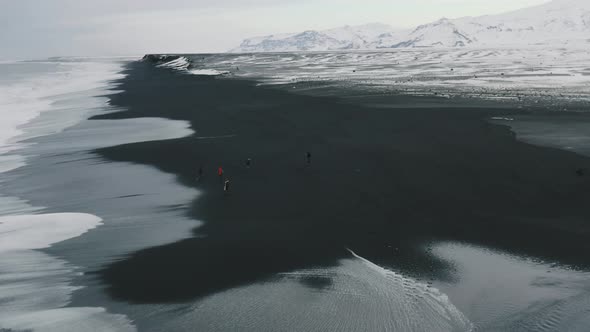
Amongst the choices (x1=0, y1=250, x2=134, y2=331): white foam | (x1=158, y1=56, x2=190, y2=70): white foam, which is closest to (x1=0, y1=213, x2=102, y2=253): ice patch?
(x1=0, y1=250, x2=134, y2=331): white foam

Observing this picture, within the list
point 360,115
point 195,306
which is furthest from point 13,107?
point 195,306

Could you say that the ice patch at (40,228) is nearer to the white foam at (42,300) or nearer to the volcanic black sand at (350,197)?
the white foam at (42,300)

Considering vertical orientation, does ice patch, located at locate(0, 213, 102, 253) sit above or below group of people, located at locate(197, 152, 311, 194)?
below

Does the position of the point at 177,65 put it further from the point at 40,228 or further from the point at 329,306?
the point at 329,306

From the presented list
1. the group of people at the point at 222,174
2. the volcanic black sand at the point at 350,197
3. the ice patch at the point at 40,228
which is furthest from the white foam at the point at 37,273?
the group of people at the point at 222,174

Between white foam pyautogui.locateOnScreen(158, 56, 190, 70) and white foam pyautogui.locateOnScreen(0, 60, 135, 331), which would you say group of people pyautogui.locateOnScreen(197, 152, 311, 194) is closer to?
white foam pyautogui.locateOnScreen(0, 60, 135, 331)

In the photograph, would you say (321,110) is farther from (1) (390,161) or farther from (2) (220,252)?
(2) (220,252)

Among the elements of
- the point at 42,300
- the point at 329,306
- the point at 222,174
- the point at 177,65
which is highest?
the point at 177,65

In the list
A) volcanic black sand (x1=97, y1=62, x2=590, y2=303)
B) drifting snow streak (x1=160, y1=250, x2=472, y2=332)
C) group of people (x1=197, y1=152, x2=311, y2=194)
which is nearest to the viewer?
drifting snow streak (x1=160, y1=250, x2=472, y2=332)

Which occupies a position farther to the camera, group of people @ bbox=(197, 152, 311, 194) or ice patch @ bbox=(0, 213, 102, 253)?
group of people @ bbox=(197, 152, 311, 194)

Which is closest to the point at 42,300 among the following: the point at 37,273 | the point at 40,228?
the point at 37,273
